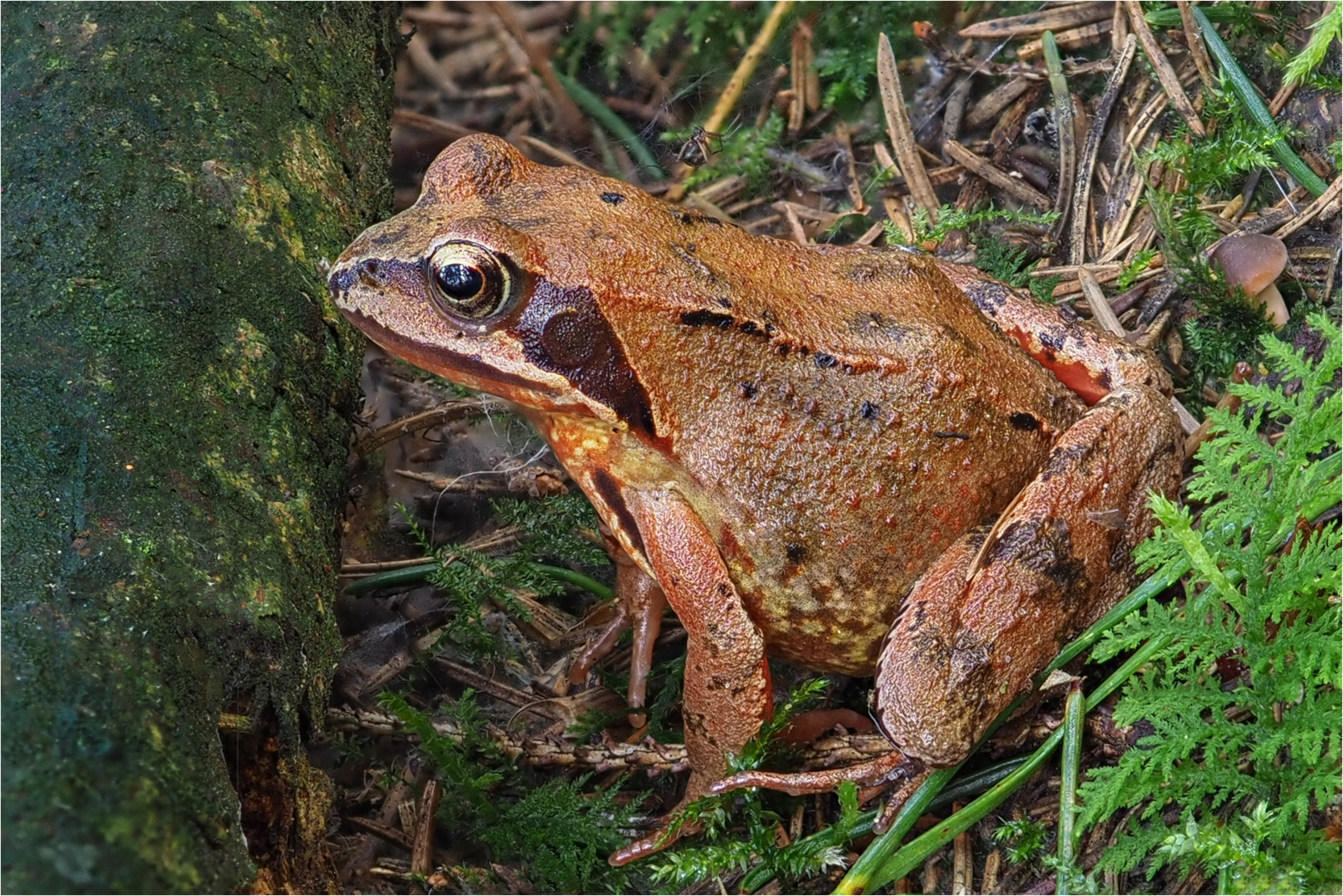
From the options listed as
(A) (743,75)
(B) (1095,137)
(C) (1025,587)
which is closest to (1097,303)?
(B) (1095,137)

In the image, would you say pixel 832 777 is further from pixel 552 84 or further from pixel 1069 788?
pixel 552 84

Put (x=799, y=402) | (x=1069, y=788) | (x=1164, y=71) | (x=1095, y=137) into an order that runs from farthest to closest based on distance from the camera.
Answer: (x=1095, y=137) < (x=1164, y=71) < (x=799, y=402) < (x=1069, y=788)

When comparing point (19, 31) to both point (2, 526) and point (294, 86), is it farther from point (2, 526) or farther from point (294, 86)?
point (2, 526)

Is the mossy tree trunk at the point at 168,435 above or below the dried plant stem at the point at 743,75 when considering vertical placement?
below

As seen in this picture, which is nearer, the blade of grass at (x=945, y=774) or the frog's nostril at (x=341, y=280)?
the blade of grass at (x=945, y=774)

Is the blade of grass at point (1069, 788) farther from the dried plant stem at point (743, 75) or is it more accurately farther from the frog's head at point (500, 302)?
the dried plant stem at point (743, 75)

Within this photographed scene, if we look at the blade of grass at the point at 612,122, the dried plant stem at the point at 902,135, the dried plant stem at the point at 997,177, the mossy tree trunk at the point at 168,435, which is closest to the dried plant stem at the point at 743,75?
the blade of grass at the point at 612,122

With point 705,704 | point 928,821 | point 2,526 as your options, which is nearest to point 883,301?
point 705,704
